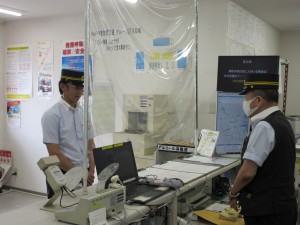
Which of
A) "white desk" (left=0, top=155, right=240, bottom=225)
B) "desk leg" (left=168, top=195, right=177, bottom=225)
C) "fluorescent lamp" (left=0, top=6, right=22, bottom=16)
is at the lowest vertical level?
"desk leg" (left=168, top=195, right=177, bottom=225)

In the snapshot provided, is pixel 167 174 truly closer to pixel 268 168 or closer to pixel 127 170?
pixel 127 170

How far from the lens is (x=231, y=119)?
3377 millimetres

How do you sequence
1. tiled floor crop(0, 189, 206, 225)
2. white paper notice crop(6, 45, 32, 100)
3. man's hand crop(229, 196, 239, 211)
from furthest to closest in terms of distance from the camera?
white paper notice crop(6, 45, 32, 100) → tiled floor crop(0, 189, 206, 225) → man's hand crop(229, 196, 239, 211)

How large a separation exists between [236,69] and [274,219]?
1.82m

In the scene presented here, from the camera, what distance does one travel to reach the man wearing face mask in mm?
1869

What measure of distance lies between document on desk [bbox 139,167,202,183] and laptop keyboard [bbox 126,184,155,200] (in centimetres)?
21

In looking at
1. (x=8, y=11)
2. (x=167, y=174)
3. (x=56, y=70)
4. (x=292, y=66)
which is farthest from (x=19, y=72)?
(x=292, y=66)

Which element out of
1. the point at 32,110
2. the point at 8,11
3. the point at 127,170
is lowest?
the point at 127,170

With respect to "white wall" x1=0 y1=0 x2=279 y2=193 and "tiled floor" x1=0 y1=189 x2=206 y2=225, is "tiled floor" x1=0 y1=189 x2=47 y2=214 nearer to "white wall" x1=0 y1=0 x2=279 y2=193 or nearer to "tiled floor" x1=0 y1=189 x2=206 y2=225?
"tiled floor" x1=0 y1=189 x2=206 y2=225

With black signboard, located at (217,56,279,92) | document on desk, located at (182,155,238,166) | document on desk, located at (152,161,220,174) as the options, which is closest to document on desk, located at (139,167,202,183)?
document on desk, located at (152,161,220,174)

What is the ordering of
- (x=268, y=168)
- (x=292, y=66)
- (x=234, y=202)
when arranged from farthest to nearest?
(x=292, y=66) → (x=234, y=202) → (x=268, y=168)

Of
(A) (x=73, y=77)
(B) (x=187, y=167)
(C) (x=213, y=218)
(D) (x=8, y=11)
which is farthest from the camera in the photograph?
(D) (x=8, y=11)

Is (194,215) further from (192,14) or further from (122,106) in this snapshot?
(192,14)

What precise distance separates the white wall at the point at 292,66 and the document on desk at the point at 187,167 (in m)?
3.92
